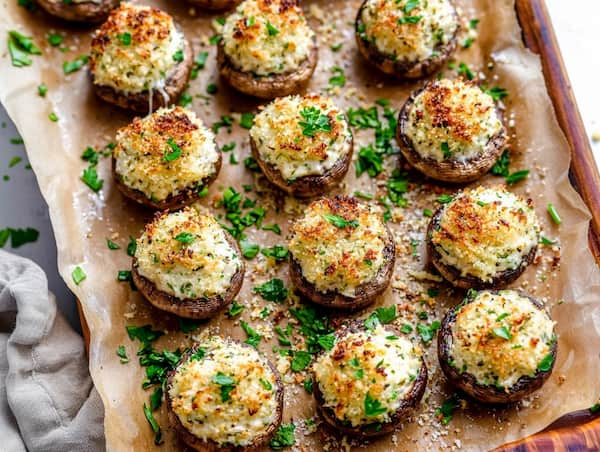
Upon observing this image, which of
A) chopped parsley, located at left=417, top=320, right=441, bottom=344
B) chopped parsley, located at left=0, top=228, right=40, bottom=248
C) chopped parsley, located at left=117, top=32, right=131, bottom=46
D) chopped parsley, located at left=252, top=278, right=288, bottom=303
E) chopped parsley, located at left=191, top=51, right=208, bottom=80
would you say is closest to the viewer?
chopped parsley, located at left=417, top=320, right=441, bottom=344

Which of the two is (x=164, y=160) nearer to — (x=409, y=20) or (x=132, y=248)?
(x=132, y=248)

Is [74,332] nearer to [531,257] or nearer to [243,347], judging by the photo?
[243,347]

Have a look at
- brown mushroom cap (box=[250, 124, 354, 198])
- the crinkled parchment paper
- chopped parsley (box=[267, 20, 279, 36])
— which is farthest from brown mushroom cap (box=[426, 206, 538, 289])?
chopped parsley (box=[267, 20, 279, 36])

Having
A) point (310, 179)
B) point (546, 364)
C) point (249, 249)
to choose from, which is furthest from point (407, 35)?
point (546, 364)

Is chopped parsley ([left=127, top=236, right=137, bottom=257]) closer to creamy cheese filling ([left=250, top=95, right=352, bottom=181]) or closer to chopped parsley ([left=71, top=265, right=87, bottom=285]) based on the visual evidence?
chopped parsley ([left=71, top=265, right=87, bottom=285])

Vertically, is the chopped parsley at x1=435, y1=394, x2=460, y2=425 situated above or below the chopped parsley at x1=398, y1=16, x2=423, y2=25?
below

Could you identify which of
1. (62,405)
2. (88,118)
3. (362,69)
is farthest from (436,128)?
(62,405)

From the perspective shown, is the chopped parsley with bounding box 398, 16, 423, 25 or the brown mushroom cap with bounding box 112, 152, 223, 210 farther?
the chopped parsley with bounding box 398, 16, 423, 25
